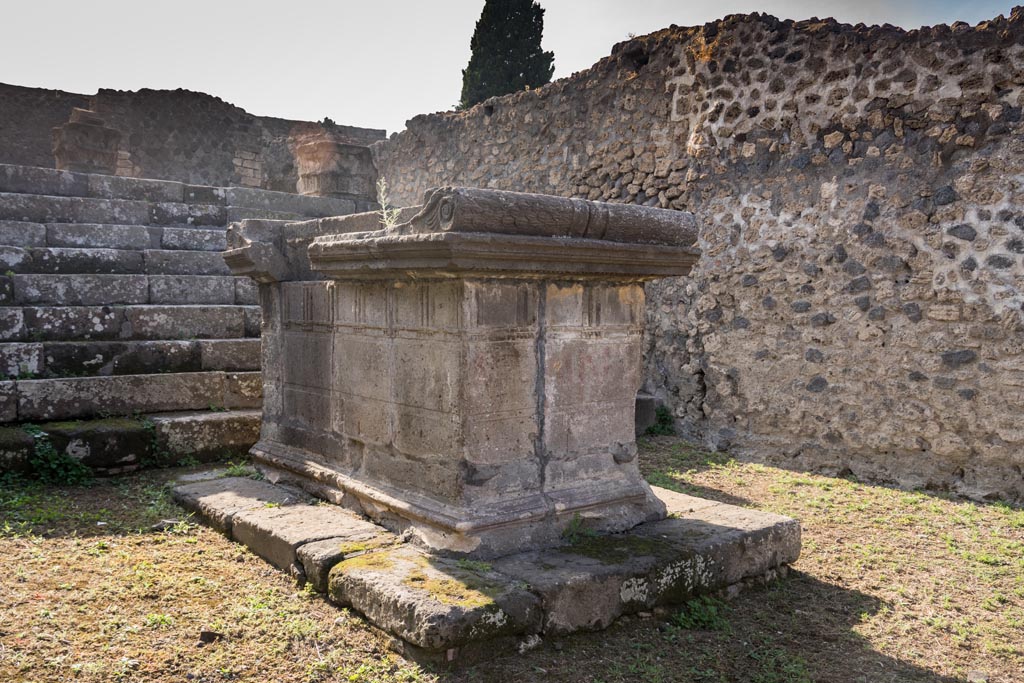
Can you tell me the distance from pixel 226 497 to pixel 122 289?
2695mm

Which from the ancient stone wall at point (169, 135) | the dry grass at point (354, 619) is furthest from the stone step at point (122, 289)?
the ancient stone wall at point (169, 135)

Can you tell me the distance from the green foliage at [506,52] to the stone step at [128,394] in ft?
43.5

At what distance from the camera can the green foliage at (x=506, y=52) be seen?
57.9 feet

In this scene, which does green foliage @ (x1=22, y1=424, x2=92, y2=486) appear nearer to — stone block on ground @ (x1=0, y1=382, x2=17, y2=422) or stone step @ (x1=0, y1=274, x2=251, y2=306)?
stone block on ground @ (x1=0, y1=382, x2=17, y2=422)

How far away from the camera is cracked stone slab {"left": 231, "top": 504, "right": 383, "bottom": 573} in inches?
137

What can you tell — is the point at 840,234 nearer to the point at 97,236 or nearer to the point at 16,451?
the point at 16,451

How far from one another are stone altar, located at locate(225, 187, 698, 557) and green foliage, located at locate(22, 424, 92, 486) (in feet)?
5.15

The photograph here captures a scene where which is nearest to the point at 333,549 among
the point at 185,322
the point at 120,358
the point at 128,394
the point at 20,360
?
the point at 128,394

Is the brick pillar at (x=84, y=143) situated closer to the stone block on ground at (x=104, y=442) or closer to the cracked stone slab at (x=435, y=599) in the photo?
the stone block on ground at (x=104, y=442)

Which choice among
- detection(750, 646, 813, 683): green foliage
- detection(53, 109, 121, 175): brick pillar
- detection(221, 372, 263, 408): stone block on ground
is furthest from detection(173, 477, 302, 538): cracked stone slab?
detection(53, 109, 121, 175): brick pillar

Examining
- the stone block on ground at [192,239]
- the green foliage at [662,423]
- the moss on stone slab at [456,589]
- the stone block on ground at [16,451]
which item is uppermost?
the stone block on ground at [192,239]

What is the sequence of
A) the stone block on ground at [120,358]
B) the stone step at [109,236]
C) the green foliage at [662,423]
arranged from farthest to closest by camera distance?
the green foliage at [662,423], the stone step at [109,236], the stone block on ground at [120,358]

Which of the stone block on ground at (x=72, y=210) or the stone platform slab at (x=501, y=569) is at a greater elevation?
the stone block on ground at (x=72, y=210)

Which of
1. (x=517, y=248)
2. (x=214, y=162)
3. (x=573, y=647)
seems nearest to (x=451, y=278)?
(x=517, y=248)
